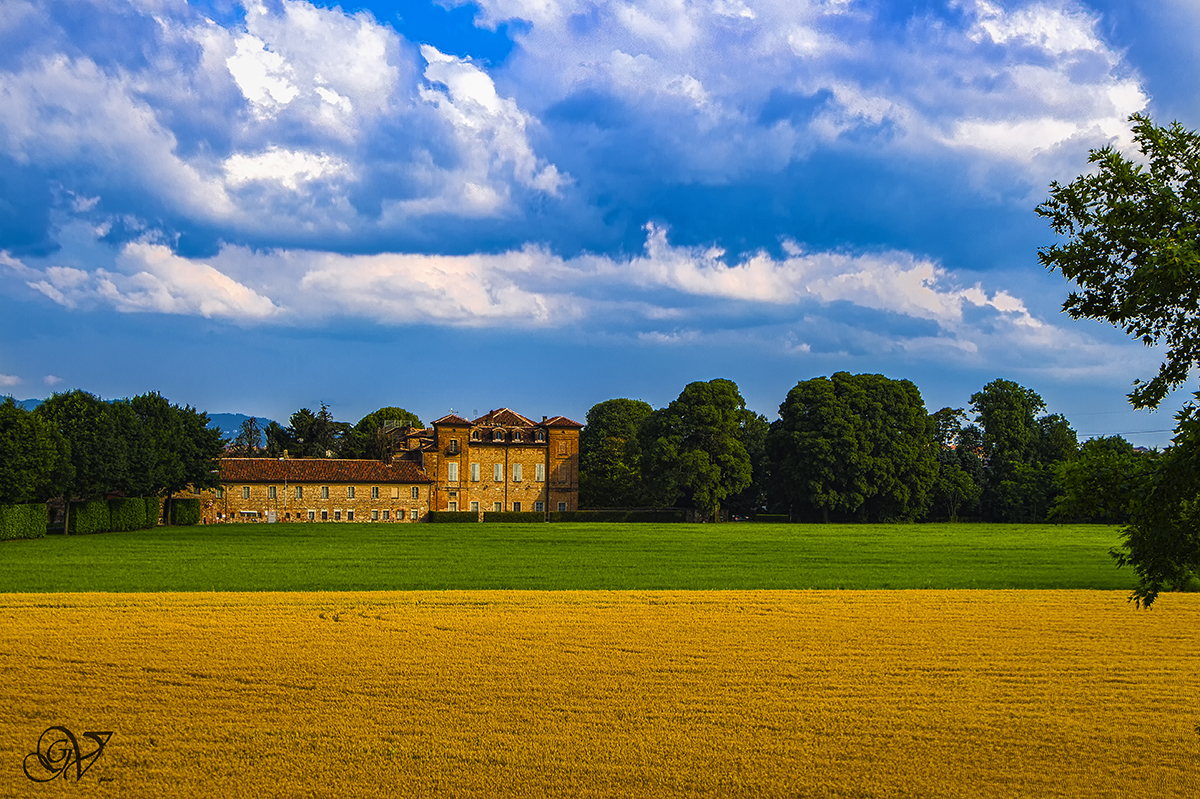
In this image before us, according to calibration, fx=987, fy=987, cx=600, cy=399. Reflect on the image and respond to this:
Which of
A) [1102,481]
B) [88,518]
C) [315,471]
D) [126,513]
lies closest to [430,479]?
[315,471]

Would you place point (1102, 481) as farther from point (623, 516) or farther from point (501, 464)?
point (501, 464)

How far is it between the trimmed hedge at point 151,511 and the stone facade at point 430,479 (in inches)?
389

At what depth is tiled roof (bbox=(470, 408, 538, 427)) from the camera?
88.1 meters

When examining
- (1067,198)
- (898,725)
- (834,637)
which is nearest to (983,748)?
(898,725)

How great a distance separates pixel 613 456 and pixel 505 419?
16.4m

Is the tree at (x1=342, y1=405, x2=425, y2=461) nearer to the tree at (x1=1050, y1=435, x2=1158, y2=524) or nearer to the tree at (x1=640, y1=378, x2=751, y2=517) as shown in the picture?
the tree at (x1=640, y1=378, x2=751, y2=517)

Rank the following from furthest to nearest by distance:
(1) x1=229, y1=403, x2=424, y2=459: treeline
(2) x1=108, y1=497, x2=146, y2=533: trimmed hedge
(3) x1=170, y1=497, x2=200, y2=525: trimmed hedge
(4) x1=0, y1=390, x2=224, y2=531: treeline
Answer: (1) x1=229, y1=403, x2=424, y2=459: treeline < (3) x1=170, y1=497, x2=200, y2=525: trimmed hedge < (2) x1=108, y1=497, x2=146, y2=533: trimmed hedge < (4) x1=0, y1=390, x2=224, y2=531: treeline

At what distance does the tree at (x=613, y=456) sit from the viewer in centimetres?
8962

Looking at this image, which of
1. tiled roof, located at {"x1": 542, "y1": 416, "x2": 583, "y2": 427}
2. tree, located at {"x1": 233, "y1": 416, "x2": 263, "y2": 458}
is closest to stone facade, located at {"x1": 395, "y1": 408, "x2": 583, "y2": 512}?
tiled roof, located at {"x1": 542, "y1": 416, "x2": 583, "y2": 427}

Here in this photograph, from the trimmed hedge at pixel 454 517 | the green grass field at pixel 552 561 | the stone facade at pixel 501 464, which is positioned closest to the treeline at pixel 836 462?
the stone facade at pixel 501 464

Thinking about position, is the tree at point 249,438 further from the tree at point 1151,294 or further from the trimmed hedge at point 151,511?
the tree at point 1151,294

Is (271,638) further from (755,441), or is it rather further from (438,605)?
(755,441)

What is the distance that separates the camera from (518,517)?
82.9m

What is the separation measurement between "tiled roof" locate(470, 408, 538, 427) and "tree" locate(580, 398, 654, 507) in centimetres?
868
